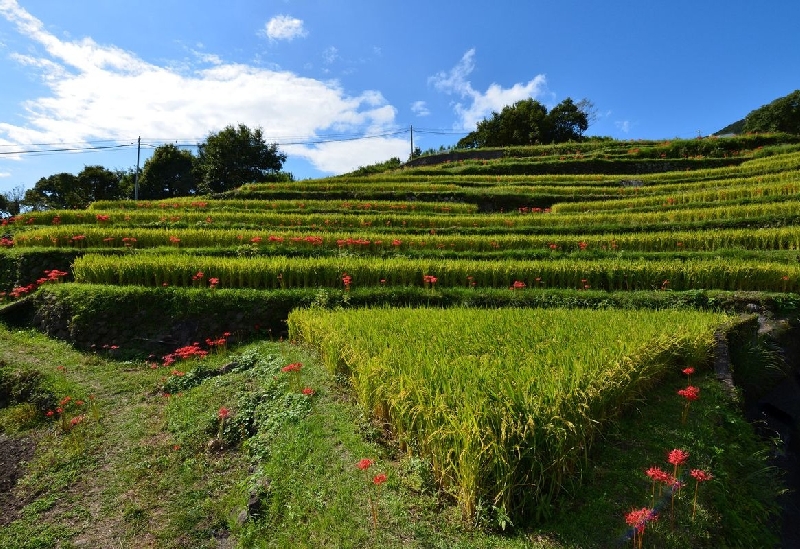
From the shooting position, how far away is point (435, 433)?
311cm

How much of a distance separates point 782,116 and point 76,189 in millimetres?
63509

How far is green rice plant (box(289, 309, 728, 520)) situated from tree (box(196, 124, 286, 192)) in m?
35.7

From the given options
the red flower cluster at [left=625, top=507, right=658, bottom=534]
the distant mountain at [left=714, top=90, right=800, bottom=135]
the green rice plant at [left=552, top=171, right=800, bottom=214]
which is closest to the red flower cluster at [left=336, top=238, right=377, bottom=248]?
the green rice plant at [left=552, top=171, right=800, bottom=214]

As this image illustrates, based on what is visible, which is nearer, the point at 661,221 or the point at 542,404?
the point at 542,404

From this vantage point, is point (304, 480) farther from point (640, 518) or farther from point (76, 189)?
point (76, 189)

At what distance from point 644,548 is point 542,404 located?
104 centimetres

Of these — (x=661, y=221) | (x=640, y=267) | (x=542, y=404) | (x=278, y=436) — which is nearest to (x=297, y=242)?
(x=278, y=436)

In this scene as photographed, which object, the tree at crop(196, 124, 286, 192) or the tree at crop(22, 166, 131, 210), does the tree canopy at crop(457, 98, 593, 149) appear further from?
the tree at crop(22, 166, 131, 210)

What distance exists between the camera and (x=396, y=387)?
12.8 feet

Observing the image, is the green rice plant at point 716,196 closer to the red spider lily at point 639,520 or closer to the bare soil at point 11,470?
the red spider lily at point 639,520

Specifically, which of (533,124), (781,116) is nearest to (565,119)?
(533,124)

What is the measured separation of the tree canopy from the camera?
39.2 metres

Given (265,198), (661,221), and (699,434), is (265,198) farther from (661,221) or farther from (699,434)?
(699,434)

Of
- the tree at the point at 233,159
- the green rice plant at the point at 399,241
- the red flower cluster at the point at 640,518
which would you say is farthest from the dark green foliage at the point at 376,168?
the red flower cluster at the point at 640,518
